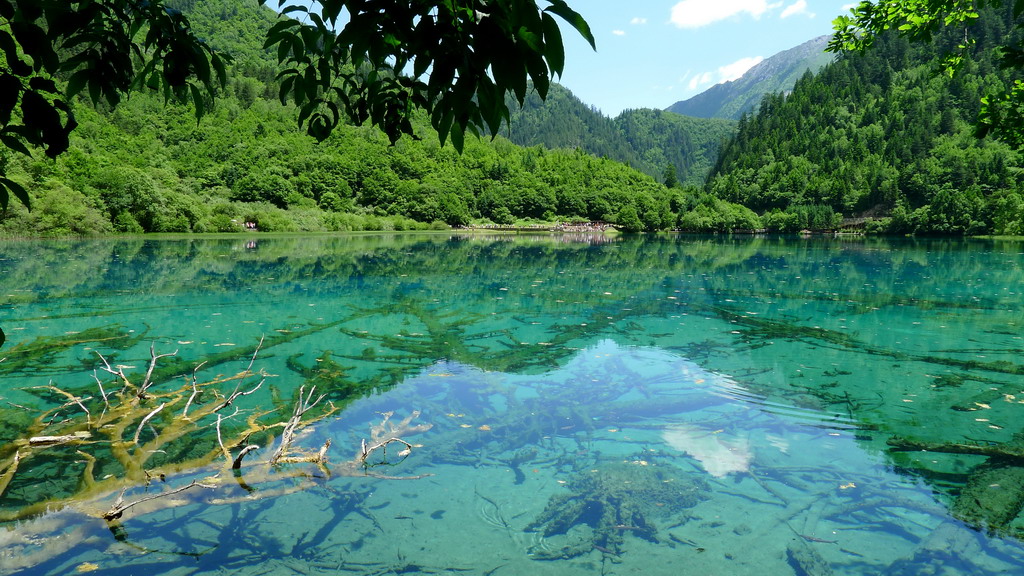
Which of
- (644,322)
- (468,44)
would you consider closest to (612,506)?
(468,44)

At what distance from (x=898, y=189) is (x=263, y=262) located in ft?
377

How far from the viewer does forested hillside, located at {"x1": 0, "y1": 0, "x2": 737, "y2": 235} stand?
52406mm

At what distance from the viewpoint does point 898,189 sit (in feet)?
345

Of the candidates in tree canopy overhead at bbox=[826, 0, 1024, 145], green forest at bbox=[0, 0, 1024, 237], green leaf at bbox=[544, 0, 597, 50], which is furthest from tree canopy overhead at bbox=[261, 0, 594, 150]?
green forest at bbox=[0, 0, 1024, 237]

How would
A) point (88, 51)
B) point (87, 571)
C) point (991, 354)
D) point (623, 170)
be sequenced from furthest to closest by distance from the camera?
point (623, 170) < point (991, 354) < point (87, 571) < point (88, 51)

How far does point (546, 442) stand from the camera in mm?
6684

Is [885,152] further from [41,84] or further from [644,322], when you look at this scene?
[41,84]

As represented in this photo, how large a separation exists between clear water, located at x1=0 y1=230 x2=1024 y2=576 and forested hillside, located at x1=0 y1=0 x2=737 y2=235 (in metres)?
44.5

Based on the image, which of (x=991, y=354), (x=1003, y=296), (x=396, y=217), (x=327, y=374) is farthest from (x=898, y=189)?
(x=327, y=374)

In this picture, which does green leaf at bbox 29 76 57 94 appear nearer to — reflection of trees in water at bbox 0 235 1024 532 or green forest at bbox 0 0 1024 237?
reflection of trees in water at bbox 0 235 1024 532

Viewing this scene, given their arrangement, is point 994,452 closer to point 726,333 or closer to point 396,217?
point 726,333

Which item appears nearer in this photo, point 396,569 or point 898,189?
point 396,569

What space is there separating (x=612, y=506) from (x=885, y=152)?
137532 millimetres

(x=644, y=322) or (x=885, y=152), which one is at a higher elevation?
(x=885, y=152)
